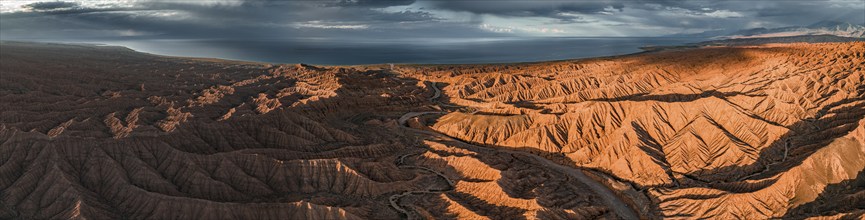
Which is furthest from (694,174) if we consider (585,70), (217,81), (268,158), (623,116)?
(217,81)

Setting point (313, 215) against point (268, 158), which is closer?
point (313, 215)

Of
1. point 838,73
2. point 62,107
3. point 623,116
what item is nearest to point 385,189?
point 623,116

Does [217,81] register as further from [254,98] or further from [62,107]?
[62,107]

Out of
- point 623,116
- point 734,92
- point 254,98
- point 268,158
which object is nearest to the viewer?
point 268,158

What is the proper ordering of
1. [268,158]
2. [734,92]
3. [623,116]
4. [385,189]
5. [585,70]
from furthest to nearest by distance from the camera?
[585,70], [734,92], [623,116], [268,158], [385,189]

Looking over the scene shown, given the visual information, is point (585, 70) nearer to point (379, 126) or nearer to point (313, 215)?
point (379, 126)

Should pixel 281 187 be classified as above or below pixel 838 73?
below
